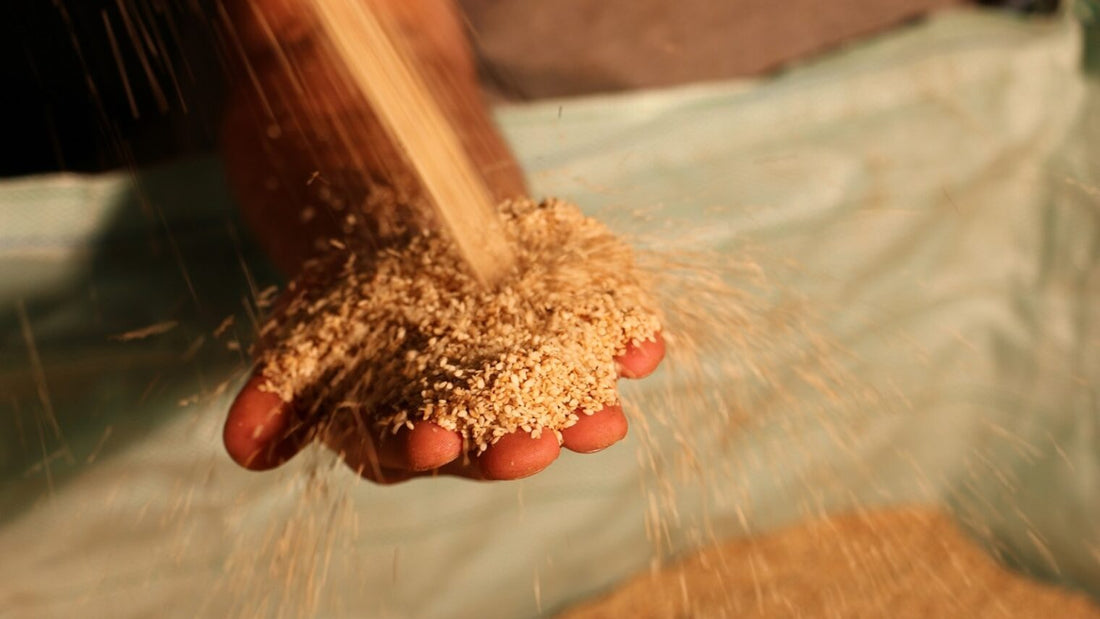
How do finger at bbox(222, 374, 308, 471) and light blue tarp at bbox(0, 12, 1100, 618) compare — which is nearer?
finger at bbox(222, 374, 308, 471)

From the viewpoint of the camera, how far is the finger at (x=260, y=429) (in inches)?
19.8

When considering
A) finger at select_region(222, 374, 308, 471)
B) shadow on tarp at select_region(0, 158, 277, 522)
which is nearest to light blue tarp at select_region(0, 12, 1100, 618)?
shadow on tarp at select_region(0, 158, 277, 522)

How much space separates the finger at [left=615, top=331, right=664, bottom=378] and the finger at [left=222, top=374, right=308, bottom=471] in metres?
0.20

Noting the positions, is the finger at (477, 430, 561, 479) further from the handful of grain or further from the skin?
the skin

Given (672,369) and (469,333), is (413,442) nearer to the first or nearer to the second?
(469,333)

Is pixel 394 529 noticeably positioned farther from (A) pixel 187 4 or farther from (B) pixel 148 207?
(A) pixel 187 4

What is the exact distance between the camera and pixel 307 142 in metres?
0.70

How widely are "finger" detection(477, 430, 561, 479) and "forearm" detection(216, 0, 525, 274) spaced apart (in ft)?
0.85

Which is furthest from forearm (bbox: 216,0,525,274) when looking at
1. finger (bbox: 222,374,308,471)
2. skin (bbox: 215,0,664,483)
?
finger (bbox: 222,374,308,471)

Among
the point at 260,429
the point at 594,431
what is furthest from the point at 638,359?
the point at 260,429

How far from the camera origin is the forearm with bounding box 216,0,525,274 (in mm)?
676

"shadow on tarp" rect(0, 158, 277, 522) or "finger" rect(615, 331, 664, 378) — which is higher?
"finger" rect(615, 331, 664, 378)

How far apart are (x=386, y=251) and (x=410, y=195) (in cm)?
8

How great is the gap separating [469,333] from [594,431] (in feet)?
0.32
